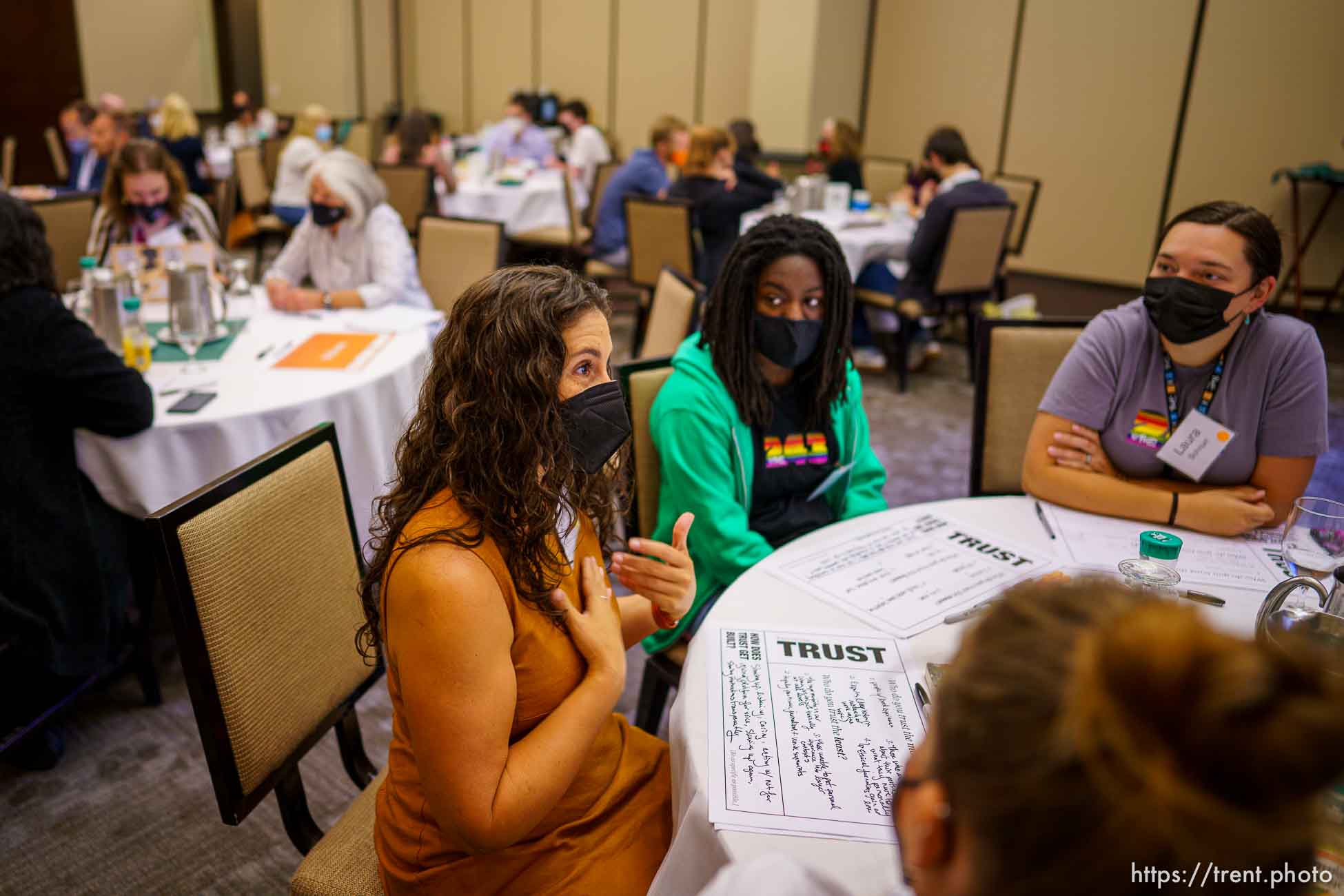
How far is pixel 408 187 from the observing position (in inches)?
237

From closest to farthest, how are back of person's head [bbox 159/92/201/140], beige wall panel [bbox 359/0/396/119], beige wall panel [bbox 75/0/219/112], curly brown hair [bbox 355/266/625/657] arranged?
1. curly brown hair [bbox 355/266/625/657]
2. back of person's head [bbox 159/92/201/140]
3. beige wall panel [bbox 75/0/219/112]
4. beige wall panel [bbox 359/0/396/119]

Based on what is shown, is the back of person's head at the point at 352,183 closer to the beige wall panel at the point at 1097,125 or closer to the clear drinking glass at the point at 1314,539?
the clear drinking glass at the point at 1314,539

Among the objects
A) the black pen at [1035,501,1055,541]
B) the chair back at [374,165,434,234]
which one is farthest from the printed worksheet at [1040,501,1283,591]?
the chair back at [374,165,434,234]

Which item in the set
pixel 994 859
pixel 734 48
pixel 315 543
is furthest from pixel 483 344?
pixel 734 48

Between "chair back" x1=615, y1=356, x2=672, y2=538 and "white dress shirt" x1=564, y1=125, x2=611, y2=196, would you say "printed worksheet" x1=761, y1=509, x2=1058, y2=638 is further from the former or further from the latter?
"white dress shirt" x1=564, y1=125, x2=611, y2=196

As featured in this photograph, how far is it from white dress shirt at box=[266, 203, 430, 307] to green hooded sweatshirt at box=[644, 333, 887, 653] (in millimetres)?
1966

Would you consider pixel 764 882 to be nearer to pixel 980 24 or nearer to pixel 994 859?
pixel 994 859

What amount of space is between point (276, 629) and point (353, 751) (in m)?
0.35

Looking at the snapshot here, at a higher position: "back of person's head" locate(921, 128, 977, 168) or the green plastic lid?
"back of person's head" locate(921, 128, 977, 168)

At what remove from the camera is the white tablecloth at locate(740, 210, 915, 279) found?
16.9 feet

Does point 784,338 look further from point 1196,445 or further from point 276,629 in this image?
point 276,629

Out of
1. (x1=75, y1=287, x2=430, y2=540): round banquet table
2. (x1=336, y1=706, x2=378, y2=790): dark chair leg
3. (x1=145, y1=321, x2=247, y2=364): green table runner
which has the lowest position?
(x1=336, y1=706, x2=378, y2=790): dark chair leg

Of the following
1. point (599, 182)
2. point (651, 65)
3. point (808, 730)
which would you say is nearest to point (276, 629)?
point (808, 730)

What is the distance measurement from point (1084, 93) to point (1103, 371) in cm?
635
